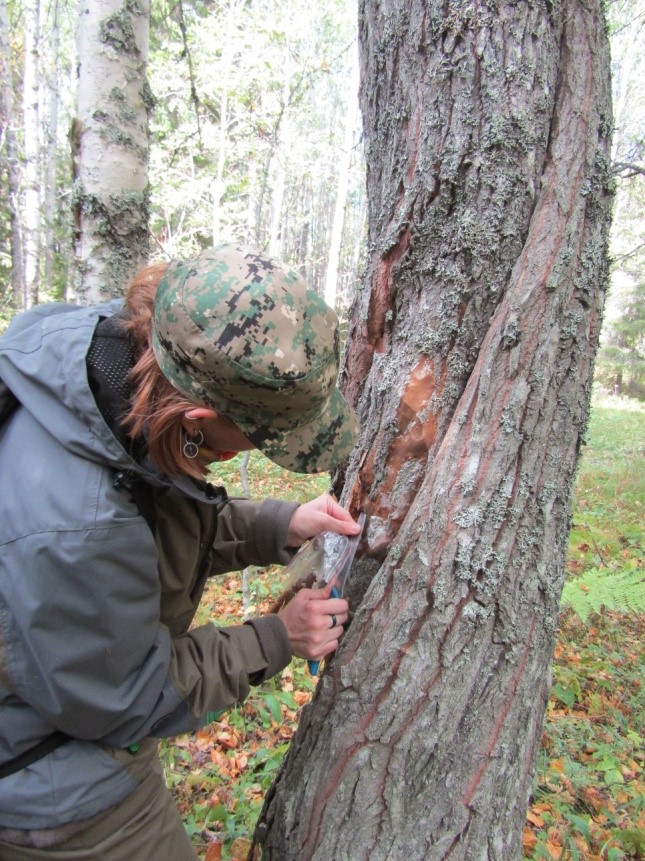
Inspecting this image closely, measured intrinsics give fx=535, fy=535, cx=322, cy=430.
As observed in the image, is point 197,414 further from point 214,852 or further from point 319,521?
point 214,852

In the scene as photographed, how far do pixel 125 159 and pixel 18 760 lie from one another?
112 inches

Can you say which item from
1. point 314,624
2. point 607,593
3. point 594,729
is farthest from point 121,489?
point 607,593

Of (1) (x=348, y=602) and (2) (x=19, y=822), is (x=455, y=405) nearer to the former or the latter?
(1) (x=348, y=602)

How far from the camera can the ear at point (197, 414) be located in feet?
4.03

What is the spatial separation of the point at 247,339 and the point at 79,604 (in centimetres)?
68

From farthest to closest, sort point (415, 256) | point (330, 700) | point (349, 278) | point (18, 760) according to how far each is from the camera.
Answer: point (349, 278) < point (415, 256) < point (330, 700) < point (18, 760)

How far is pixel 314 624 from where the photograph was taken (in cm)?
160

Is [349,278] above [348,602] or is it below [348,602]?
above

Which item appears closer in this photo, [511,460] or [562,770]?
[511,460]

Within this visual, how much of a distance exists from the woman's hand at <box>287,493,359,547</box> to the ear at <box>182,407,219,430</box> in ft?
2.32

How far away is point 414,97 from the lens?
1.72m

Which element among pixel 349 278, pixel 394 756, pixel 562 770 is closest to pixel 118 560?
pixel 394 756

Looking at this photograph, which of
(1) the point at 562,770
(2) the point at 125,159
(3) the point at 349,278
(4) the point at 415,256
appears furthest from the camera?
(3) the point at 349,278

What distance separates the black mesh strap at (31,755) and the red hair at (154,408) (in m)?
0.76
